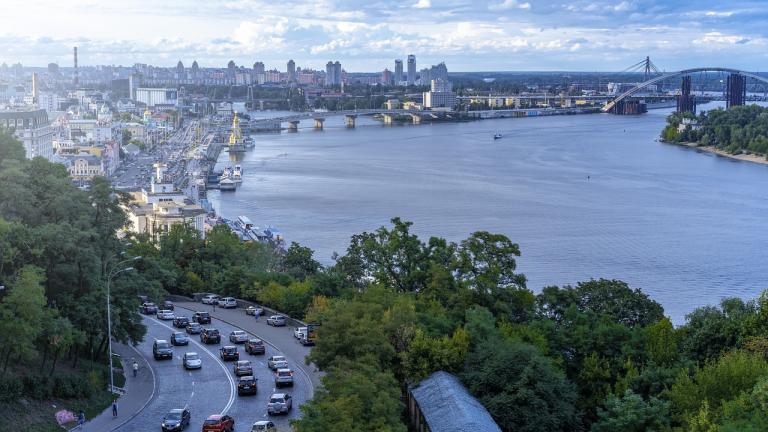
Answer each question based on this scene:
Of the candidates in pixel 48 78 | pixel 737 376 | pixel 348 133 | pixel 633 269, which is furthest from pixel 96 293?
pixel 48 78

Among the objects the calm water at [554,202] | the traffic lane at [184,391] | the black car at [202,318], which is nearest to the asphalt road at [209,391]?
the traffic lane at [184,391]

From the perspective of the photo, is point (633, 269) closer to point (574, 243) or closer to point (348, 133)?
point (574, 243)

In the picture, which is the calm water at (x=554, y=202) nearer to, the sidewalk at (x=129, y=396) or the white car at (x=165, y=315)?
the white car at (x=165, y=315)

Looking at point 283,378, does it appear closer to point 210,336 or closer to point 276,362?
point 276,362

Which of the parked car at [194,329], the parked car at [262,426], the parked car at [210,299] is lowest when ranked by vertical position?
the parked car at [210,299]

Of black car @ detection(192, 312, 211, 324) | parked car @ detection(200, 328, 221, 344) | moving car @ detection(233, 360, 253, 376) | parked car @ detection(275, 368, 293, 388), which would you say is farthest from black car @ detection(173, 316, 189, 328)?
parked car @ detection(275, 368, 293, 388)

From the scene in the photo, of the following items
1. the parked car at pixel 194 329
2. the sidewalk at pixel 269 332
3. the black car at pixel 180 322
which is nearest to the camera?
the sidewalk at pixel 269 332

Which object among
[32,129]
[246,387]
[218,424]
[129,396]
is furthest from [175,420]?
[32,129]
